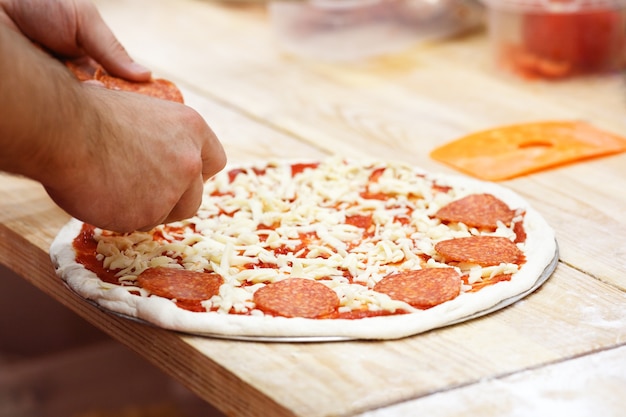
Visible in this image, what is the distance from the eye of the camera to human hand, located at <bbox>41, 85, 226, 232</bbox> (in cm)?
131

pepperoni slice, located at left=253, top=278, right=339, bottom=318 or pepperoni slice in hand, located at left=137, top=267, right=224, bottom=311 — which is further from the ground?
pepperoni slice, located at left=253, top=278, right=339, bottom=318

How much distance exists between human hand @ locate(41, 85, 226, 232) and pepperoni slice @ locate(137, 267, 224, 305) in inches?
3.1

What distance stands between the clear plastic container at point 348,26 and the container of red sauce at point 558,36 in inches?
11.8

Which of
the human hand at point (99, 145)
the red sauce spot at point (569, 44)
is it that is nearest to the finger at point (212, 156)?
the human hand at point (99, 145)

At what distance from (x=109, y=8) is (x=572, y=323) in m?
2.26

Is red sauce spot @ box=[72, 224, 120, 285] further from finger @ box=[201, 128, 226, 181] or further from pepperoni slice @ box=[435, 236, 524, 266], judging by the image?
pepperoni slice @ box=[435, 236, 524, 266]

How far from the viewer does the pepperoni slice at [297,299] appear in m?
1.38

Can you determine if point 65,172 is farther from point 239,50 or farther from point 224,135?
point 239,50

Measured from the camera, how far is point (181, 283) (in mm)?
1451

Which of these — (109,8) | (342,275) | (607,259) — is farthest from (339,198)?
(109,8)

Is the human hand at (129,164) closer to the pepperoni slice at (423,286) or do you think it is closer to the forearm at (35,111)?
the forearm at (35,111)

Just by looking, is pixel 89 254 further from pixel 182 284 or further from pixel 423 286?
pixel 423 286

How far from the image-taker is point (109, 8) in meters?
3.28

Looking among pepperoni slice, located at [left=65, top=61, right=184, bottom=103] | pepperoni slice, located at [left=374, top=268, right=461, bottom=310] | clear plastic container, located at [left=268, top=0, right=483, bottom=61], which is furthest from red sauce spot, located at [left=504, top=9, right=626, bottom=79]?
pepperoni slice, located at [left=374, top=268, right=461, bottom=310]
